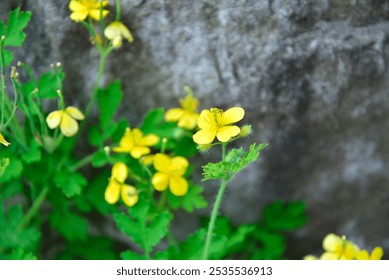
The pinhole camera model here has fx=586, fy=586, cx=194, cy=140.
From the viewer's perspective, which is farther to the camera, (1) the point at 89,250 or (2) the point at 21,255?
(1) the point at 89,250

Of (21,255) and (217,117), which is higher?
(217,117)

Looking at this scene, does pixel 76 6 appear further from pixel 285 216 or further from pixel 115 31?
pixel 285 216

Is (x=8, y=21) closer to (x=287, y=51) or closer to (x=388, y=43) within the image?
(x=287, y=51)

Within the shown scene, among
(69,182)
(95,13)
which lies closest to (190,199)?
(69,182)

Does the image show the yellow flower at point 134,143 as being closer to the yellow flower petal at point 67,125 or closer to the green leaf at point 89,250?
the yellow flower petal at point 67,125

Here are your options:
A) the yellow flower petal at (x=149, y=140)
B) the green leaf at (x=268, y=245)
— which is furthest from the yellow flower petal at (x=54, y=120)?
the green leaf at (x=268, y=245)

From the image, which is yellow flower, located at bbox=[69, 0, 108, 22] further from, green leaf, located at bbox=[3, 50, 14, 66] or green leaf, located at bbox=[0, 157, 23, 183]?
green leaf, located at bbox=[0, 157, 23, 183]

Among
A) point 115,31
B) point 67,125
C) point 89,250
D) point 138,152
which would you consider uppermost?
point 115,31
